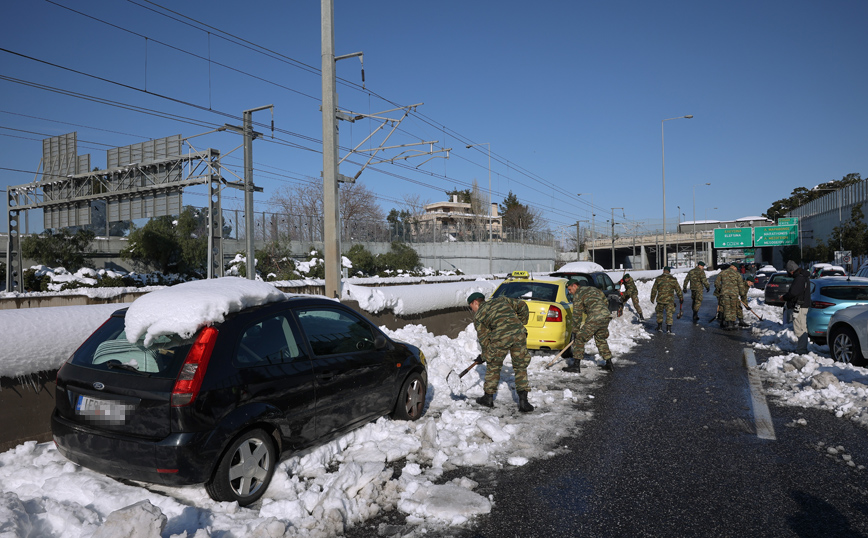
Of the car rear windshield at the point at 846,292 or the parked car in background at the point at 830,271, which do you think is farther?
the parked car in background at the point at 830,271

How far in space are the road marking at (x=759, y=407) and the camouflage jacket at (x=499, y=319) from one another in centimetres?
273

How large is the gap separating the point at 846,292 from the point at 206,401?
1287cm

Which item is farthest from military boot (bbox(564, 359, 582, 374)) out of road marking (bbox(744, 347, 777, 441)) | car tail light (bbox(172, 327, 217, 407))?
car tail light (bbox(172, 327, 217, 407))

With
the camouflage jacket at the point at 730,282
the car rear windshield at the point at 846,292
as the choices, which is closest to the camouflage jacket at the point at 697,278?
the camouflage jacket at the point at 730,282

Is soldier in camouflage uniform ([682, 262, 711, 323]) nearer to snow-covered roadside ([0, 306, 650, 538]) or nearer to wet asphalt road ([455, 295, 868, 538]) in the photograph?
wet asphalt road ([455, 295, 868, 538])

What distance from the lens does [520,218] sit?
98.6 metres

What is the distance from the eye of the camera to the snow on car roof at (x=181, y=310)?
3.92 metres

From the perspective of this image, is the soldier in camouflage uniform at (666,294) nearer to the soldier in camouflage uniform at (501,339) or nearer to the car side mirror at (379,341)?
the soldier in camouflage uniform at (501,339)

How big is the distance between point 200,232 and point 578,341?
3164cm

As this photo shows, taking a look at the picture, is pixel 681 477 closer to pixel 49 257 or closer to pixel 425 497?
pixel 425 497

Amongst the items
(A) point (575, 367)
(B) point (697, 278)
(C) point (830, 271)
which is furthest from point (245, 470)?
(C) point (830, 271)

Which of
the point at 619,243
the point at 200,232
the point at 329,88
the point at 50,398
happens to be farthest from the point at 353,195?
the point at 50,398

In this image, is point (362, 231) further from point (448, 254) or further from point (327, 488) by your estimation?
point (327, 488)

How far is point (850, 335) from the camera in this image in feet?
30.0
